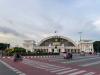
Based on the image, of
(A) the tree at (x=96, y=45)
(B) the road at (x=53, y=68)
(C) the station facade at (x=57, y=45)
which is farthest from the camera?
(A) the tree at (x=96, y=45)

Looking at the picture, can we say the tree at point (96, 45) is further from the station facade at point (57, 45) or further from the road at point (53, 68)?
the road at point (53, 68)

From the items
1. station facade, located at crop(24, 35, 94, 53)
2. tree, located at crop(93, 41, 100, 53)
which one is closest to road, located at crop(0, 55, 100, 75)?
station facade, located at crop(24, 35, 94, 53)

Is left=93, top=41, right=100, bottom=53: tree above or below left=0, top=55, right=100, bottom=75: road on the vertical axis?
above

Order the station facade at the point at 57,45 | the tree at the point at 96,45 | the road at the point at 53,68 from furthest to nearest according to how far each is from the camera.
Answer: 1. the tree at the point at 96,45
2. the station facade at the point at 57,45
3. the road at the point at 53,68

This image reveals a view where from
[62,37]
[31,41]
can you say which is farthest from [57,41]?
[31,41]

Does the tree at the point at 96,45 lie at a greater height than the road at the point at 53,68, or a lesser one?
greater

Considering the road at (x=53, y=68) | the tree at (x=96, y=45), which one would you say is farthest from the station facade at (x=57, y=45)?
the road at (x=53, y=68)

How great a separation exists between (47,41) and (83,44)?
2081cm

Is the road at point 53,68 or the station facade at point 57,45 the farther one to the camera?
the station facade at point 57,45

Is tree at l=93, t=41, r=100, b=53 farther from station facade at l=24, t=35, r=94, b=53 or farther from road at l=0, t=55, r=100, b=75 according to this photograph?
road at l=0, t=55, r=100, b=75

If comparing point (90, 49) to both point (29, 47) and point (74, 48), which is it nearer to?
point (74, 48)

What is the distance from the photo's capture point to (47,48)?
174 m

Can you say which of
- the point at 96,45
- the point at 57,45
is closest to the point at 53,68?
the point at 57,45

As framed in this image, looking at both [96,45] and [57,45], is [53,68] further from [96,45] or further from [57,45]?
[96,45]
